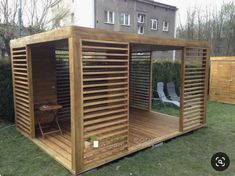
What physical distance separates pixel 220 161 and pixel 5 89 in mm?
5170

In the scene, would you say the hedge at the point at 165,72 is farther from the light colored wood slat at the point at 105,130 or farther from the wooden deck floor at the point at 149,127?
the light colored wood slat at the point at 105,130

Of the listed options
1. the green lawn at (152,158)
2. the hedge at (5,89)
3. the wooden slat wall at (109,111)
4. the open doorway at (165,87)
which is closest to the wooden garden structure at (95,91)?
the wooden slat wall at (109,111)

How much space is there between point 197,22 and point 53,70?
15.8 meters

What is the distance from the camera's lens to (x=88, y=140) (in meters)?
3.40

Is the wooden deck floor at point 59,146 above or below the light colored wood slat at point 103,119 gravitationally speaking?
below

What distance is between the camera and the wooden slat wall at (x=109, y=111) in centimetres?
341

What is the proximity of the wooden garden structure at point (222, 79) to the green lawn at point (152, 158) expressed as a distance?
406 cm

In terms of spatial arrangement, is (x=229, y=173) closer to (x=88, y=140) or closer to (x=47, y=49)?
(x=88, y=140)

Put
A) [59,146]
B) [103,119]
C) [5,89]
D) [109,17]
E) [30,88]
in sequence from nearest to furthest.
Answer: [103,119], [59,146], [30,88], [5,89], [109,17]

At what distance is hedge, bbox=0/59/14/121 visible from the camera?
5559 millimetres

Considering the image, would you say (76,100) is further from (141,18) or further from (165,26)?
(165,26)

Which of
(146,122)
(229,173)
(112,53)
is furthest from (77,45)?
(146,122)

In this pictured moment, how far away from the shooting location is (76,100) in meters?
3.12

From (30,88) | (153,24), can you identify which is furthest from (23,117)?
(153,24)
